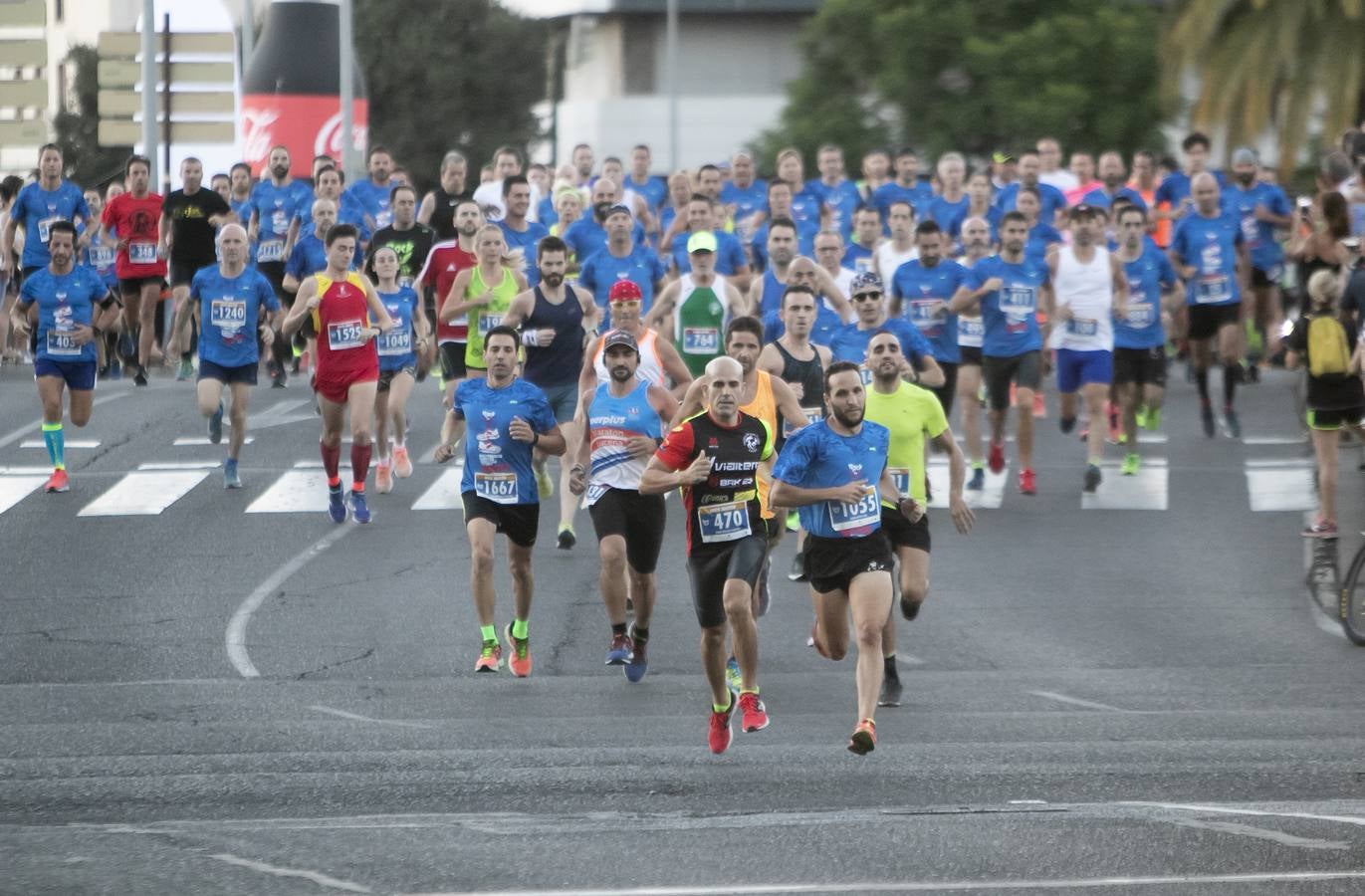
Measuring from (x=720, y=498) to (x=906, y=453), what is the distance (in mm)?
1970

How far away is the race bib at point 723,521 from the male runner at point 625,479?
1474 mm

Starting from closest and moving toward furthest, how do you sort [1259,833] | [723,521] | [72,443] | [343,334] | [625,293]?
[1259,833], [723,521], [625,293], [343,334], [72,443]

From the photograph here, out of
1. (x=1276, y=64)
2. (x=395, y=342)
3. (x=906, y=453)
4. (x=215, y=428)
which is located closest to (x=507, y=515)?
(x=906, y=453)

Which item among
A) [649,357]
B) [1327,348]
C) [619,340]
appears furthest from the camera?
[1327,348]

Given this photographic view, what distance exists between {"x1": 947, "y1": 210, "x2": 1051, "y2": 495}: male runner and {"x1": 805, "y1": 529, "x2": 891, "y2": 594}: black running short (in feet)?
26.6

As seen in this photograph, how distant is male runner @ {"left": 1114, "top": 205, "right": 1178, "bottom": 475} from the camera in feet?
67.4

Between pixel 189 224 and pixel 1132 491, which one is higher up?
pixel 189 224

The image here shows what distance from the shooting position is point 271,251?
2581cm

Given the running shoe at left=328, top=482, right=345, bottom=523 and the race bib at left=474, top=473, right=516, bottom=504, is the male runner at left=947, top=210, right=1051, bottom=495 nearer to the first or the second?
the running shoe at left=328, top=482, right=345, bottom=523

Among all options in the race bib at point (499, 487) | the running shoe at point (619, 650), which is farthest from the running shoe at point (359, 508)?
the running shoe at point (619, 650)

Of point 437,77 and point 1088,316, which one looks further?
point 437,77

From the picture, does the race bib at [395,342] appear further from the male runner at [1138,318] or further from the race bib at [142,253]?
the race bib at [142,253]

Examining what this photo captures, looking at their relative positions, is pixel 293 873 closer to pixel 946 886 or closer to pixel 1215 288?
pixel 946 886

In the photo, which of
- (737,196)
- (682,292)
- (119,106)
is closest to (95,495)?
(682,292)
